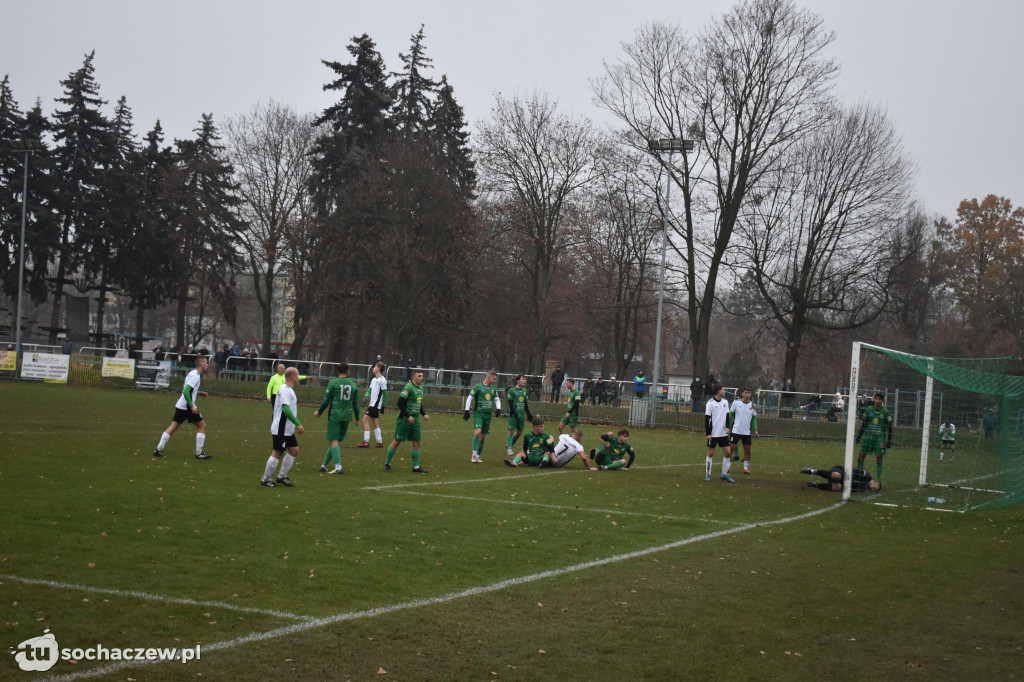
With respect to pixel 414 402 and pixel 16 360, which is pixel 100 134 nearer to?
pixel 16 360

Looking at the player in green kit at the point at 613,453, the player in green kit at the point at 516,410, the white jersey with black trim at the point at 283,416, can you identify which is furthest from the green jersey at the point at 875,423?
the white jersey with black trim at the point at 283,416

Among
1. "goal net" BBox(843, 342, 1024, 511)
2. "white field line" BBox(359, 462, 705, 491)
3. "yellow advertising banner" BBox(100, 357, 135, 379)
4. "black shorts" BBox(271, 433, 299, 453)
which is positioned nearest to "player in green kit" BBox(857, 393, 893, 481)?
"goal net" BBox(843, 342, 1024, 511)

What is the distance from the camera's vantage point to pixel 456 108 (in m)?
58.3

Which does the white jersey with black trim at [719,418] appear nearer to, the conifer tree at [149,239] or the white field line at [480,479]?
the white field line at [480,479]

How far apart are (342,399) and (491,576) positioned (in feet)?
31.6

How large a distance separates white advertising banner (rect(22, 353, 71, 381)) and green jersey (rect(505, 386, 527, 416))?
2757 cm

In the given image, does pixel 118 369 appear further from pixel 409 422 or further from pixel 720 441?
pixel 720 441

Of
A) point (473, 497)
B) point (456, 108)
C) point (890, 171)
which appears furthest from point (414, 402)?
point (456, 108)

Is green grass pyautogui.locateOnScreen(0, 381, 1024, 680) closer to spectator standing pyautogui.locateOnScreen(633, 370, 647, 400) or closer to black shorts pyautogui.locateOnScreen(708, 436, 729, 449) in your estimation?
black shorts pyautogui.locateOnScreen(708, 436, 729, 449)

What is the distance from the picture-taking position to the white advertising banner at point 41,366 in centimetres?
4112

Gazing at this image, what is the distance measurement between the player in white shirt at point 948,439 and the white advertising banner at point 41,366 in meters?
36.2

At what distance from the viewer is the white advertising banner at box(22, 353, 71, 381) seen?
41125 mm

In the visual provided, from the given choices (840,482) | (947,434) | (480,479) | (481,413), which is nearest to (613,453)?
(481,413)

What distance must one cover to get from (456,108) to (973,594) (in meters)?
52.8
